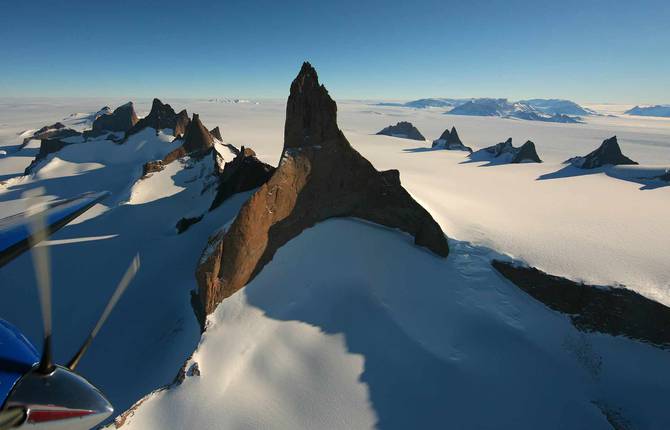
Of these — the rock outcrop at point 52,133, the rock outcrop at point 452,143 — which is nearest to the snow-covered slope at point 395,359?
the rock outcrop at point 452,143

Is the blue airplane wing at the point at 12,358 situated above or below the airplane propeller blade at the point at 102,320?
below

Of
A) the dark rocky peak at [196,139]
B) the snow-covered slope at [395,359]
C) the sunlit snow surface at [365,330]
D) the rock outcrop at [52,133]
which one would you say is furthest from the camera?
the rock outcrop at [52,133]

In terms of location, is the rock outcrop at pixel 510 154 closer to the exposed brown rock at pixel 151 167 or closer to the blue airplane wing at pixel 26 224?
the exposed brown rock at pixel 151 167

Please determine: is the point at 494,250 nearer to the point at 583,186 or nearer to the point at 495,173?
the point at 583,186

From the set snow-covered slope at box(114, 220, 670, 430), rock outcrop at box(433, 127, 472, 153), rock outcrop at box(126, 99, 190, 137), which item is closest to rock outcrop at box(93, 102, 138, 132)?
rock outcrop at box(126, 99, 190, 137)

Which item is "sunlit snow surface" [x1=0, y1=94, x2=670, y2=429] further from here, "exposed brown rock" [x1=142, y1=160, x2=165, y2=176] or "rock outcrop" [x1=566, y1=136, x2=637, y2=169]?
"rock outcrop" [x1=566, y1=136, x2=637, y2=169]

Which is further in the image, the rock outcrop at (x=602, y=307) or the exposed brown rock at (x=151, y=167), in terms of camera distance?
the exposed brown rock at (x=151, y=167)
